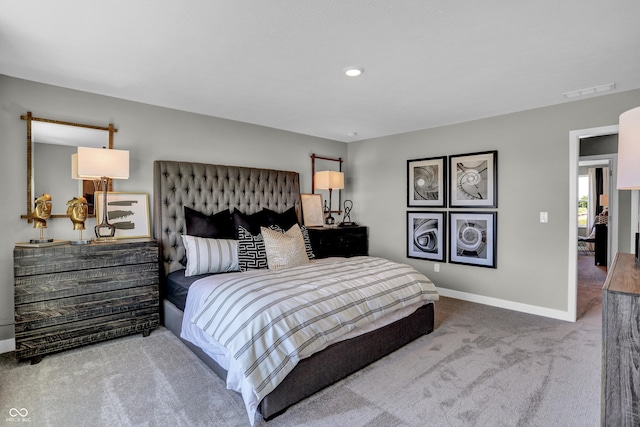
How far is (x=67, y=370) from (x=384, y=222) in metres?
4.17

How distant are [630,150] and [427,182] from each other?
3155 mm

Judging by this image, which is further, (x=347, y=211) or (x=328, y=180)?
(x=347, y=211)

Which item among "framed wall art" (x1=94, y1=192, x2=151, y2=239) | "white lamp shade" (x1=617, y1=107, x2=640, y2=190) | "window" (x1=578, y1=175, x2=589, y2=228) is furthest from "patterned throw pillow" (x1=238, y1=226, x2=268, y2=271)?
"window" (x1=578, y1=175, x2=589, y2=228)

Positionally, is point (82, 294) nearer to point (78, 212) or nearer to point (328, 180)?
point (78, 212)

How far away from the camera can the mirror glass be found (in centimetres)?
291

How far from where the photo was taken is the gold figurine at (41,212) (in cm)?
274

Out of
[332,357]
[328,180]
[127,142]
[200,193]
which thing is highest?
[127,142]

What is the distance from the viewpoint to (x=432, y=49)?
2342mm

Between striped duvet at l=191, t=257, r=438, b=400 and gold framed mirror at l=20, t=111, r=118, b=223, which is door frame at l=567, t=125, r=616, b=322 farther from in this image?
gold framed mirror at l=20, t=111, r=118, b=223


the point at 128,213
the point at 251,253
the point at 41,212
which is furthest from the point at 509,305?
the point at 41,212

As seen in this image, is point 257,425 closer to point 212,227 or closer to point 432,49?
point 212,227

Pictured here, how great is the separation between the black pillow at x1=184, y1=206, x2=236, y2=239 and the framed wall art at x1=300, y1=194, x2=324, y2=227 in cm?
137

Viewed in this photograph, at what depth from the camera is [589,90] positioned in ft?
10.3

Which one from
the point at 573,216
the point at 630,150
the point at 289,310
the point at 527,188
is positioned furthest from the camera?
the point at 527,188
